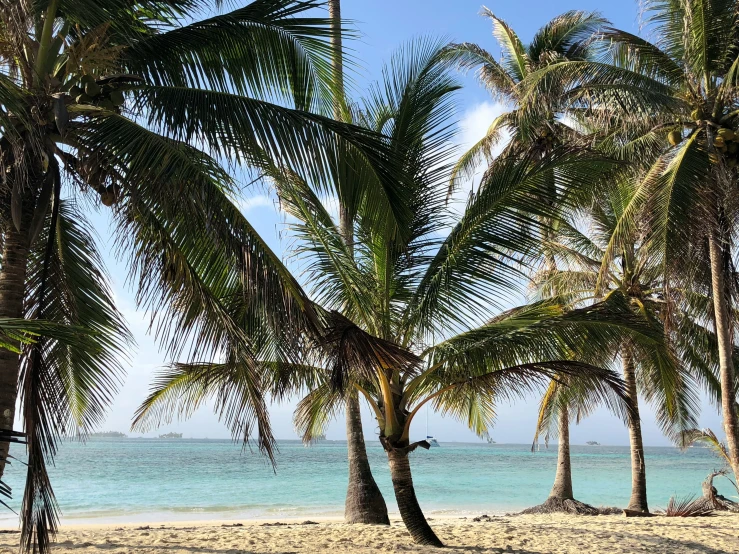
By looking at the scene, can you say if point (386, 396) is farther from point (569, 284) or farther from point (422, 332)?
point (569, 284)

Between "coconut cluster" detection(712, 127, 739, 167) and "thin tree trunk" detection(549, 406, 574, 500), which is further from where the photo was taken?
"thin tree trunk" detection(549, 406, 574, 500)

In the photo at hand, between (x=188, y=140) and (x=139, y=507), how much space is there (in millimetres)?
17180

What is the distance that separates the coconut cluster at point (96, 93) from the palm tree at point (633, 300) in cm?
761

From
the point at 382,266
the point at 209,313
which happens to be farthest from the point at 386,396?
the point at 209,313

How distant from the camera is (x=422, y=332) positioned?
6891 mm

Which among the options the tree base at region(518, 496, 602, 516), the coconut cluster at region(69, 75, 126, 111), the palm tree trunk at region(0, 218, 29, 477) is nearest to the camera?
the palm tree trunk at region(0, 218, 29, 477)

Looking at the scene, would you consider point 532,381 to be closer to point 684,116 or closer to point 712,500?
point 684,116

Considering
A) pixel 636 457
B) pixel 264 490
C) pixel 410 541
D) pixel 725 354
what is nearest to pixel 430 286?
pixel 410 541

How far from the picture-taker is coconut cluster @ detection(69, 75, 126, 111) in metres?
5.05

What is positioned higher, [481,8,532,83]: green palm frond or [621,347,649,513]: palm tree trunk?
[481,8,532,83]: green palm frond

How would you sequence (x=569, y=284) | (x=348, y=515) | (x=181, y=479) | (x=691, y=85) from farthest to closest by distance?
(x=181, y=479), (x=569, y=284), (x=348, y=515), (x=691, y=85)

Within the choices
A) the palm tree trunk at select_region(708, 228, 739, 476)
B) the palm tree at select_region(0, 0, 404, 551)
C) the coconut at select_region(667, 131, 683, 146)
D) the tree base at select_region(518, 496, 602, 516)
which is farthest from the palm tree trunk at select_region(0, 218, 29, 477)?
the tree base at select_region(518, 496, 602, 516)

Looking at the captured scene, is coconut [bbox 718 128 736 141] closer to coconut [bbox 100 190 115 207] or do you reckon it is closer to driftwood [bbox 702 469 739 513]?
driftwood [bbox 702 469 739 513]

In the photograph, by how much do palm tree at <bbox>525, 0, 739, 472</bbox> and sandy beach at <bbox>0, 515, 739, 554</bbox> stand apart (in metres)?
1.82
